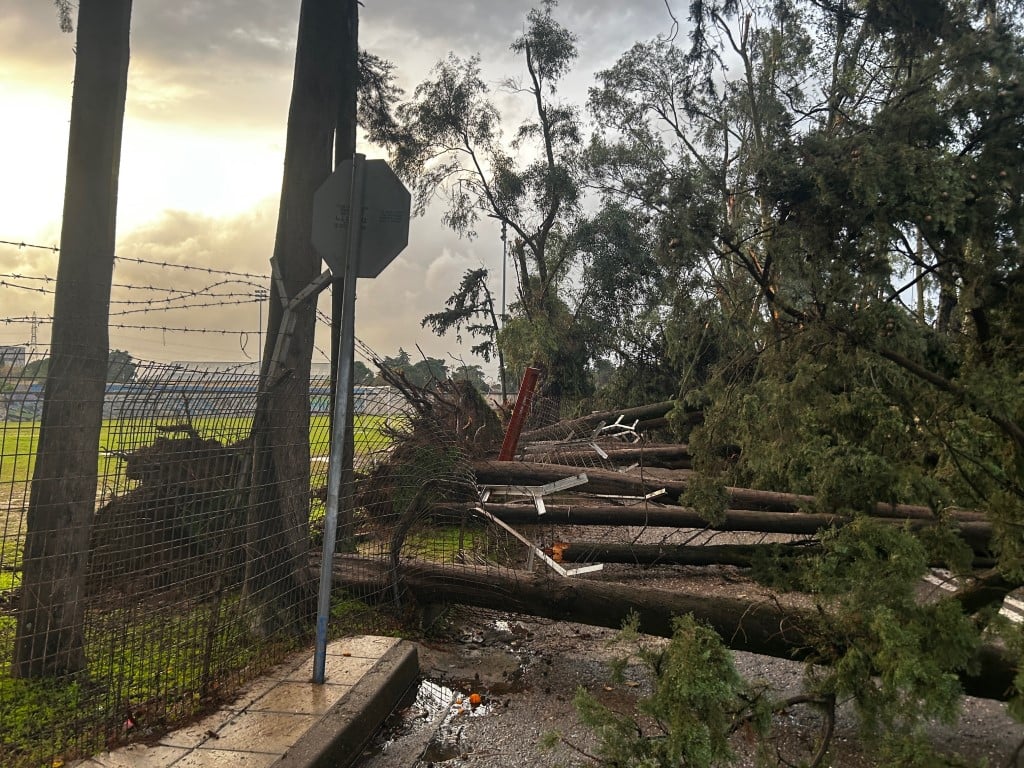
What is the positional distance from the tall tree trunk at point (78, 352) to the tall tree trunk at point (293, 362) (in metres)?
0.91

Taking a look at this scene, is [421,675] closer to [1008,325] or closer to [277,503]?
[277,503]

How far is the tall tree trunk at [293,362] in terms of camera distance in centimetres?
484

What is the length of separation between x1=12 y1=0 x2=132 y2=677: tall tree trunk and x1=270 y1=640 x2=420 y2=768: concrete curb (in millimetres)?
1493

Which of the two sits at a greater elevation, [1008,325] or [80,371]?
[1008,325]

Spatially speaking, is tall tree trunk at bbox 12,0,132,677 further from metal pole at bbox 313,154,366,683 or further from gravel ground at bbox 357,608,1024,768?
gravel ground at bbox 357,608,1024,768

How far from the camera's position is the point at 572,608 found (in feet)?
15.4

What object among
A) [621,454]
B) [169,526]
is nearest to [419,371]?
[621,454]

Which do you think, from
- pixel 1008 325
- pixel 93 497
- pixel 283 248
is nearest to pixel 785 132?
pixel 1008 325

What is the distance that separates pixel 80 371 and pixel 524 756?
3.10m

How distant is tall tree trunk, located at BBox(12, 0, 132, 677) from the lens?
4223 mm

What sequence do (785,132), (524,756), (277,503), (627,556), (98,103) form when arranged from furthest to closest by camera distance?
(627,556) < (277,503) < (98,103) < (785,132) < (524,756)

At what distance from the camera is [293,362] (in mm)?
5273

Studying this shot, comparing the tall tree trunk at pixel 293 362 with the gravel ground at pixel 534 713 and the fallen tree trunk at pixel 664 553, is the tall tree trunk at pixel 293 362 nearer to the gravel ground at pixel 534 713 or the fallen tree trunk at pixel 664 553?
the gravel ground at pixel 534 713

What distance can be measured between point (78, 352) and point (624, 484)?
5.31 metres
